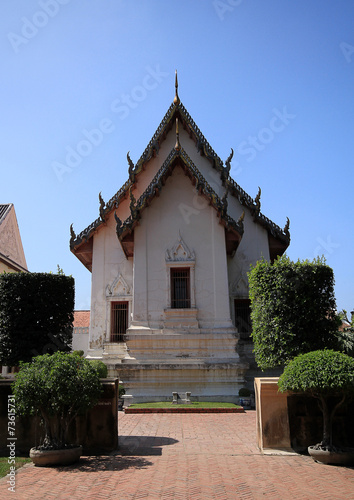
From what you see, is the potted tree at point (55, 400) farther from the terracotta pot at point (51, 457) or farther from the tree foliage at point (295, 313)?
the tree foliage at point (295, 313)

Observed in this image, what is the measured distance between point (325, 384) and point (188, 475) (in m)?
2.70

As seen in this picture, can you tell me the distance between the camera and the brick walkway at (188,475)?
5.94 m

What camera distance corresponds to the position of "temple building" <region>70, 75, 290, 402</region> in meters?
16.4

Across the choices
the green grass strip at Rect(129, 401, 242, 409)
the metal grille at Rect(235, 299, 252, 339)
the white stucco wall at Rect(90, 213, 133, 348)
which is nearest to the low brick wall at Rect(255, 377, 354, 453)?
the green grass strip at Rect(129, 401, 242, 409)

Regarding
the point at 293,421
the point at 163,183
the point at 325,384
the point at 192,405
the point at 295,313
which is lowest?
the point at 192,405

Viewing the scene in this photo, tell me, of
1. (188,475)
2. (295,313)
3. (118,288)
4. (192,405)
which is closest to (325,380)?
(188,475)

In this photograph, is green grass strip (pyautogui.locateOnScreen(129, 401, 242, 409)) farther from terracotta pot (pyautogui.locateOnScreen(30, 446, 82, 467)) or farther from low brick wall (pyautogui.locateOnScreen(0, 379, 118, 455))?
terracotta pot (pyautogui.locateOnScreen(30, 446, 82, 467))

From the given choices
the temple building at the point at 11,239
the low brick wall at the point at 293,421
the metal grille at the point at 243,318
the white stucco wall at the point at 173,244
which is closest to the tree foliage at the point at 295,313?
the low brick wall at the point at 293,421

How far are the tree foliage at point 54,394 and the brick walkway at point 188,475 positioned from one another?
696 mm

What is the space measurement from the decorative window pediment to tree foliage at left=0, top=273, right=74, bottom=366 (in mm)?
7996

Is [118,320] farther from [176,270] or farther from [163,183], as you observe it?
[163,183]

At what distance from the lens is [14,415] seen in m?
8.61

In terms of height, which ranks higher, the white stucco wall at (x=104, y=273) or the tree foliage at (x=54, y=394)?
the white stucco wall at (x=104, y=273)

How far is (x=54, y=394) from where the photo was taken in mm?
7723
